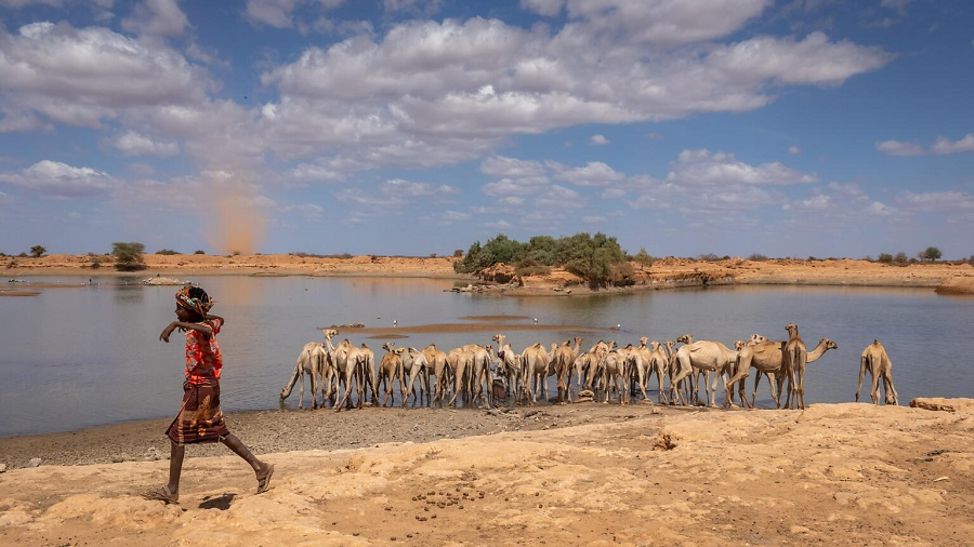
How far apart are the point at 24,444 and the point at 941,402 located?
57.4 ft

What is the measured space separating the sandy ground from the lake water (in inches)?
347

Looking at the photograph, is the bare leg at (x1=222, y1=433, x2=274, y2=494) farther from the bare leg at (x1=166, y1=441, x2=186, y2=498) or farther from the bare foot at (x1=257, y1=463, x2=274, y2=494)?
the bare leg at (x1=166, y1=441, x2=186, y2=498)

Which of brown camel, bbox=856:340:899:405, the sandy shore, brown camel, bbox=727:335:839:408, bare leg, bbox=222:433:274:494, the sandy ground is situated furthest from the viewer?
the sandy shore

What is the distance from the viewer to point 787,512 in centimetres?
680

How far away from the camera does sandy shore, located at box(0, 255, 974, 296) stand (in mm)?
63062

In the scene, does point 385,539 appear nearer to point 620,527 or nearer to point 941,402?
point 620,527

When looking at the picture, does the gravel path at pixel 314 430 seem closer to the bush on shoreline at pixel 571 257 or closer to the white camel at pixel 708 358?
the white camel at pixel 708 358

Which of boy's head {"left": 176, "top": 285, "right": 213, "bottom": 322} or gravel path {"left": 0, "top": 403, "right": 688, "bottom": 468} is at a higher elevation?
boy's head {"left": 176, "top": 285, "right": 213, "bottom": 322}

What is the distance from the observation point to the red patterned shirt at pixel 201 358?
270 inches

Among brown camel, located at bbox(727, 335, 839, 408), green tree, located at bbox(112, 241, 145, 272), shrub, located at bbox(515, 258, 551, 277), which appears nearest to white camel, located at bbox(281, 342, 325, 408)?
brown camel, located at bbox(727, 335, 839, 408)

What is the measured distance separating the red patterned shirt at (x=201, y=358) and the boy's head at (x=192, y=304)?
0.11 metres

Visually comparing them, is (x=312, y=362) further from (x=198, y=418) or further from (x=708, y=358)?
(x=198, y=418)

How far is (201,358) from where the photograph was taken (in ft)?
22.7

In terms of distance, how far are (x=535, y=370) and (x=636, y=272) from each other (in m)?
54.7
